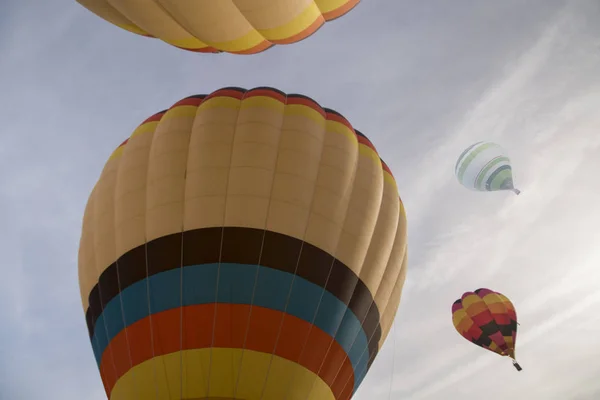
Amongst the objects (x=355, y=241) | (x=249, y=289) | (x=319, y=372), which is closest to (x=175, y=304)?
(x=249, y=289)

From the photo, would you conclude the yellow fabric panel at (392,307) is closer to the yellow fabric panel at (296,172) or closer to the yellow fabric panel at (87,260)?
the yellow fabric panel at (296,172)

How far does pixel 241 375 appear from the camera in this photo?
5176mm

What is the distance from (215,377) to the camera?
512 centimetres

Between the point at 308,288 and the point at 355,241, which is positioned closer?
the point at 308,288

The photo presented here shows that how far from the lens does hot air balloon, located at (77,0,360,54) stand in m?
5.62

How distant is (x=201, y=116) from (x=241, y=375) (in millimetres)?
3628

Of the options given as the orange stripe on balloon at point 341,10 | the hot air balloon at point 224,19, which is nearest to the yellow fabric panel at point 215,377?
the hot air balloon at point 224,19

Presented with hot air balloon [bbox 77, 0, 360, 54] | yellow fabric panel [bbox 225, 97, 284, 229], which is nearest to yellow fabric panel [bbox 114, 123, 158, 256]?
yellow fabric panel [bbox 225, 97, 284, 229]

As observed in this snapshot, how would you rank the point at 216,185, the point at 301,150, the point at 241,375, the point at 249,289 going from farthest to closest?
the point at 301,150, the point at 216,185, the point at 249,289, the point at 241,375

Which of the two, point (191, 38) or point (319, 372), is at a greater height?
point (191, 38)

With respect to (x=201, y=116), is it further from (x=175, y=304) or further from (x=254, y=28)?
Answer: (x=175, y=304)

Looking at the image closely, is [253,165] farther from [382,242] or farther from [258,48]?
[382,242]

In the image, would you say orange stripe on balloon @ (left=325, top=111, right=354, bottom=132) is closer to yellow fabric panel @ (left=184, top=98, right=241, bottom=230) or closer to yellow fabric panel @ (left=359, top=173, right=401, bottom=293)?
yellow fabric panel @ (left=359, top=173, right=401, bottom=293)

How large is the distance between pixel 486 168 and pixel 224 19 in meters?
14.8
